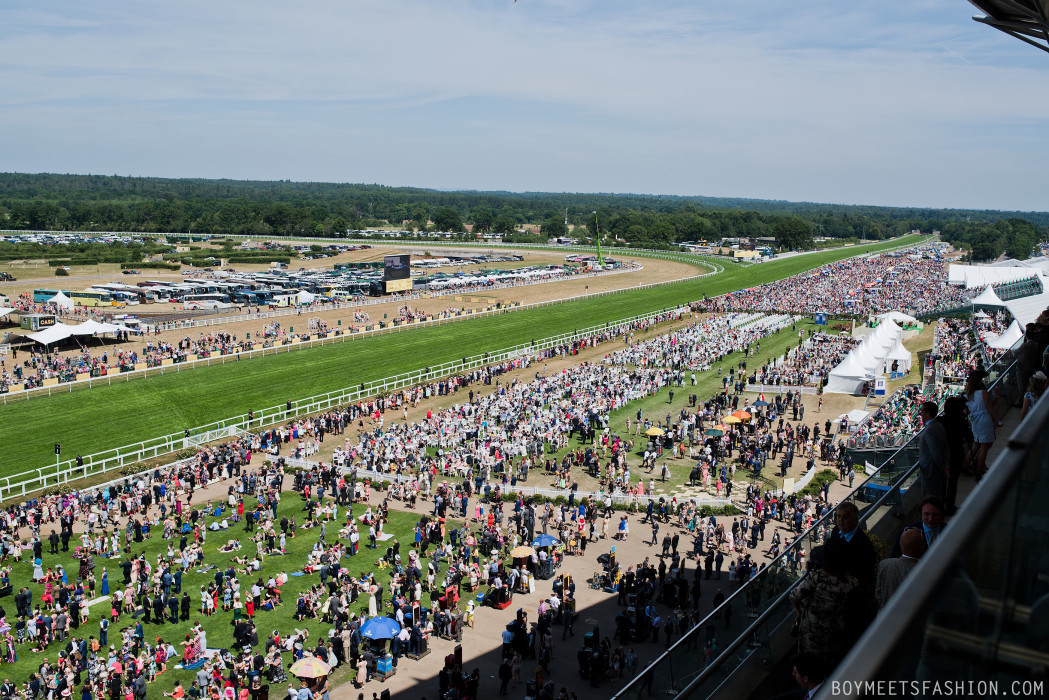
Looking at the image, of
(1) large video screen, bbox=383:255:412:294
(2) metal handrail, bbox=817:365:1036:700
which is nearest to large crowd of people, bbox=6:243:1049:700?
(2) metal handrail, bbox=817:365:1036:700

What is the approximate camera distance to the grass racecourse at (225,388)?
3319 centimetres

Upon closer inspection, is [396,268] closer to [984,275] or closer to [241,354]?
[241,354]

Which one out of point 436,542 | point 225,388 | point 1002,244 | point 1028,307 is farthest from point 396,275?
point 1002,244

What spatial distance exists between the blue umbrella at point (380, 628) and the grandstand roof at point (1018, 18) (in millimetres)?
14334

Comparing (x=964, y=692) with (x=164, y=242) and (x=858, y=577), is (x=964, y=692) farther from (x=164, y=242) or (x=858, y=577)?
(x=164, y=242)

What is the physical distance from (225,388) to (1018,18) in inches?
1505

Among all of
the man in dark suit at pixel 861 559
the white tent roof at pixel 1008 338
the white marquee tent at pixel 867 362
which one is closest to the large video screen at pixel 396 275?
the white marquee tent at pixel 867 362

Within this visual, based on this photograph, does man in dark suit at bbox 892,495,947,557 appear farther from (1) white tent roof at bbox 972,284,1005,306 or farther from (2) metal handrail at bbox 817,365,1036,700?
(1) white tent roof at bbox 972,284,1005,306

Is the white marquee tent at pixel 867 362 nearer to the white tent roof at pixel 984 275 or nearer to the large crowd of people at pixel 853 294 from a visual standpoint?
the large crowd of people at pixel 853 294

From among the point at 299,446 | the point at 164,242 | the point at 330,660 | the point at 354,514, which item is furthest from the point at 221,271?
the point at 330,660

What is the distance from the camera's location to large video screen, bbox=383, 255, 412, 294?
80312mm

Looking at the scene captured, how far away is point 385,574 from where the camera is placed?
67.7 feet

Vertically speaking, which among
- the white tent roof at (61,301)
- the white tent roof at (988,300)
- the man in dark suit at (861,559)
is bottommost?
the white tent roof at (61,301)

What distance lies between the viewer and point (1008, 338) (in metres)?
38.8
